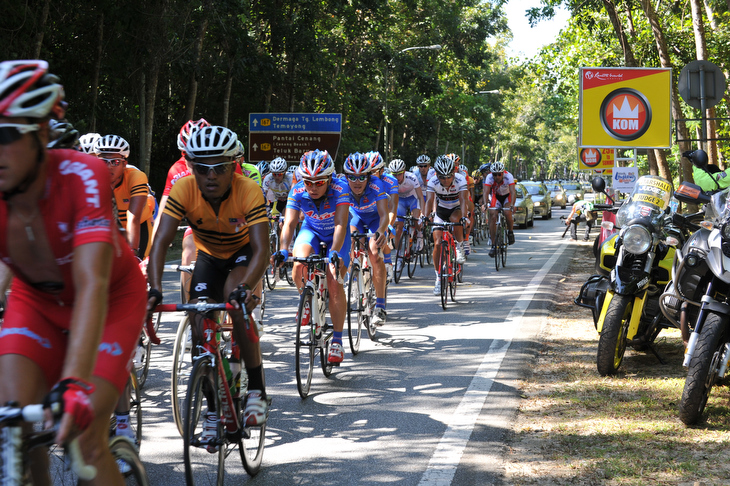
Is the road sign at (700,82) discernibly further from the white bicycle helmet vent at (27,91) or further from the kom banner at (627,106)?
the white bicycle helmet vent at (27,91)

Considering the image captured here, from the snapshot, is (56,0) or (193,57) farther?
(193,57)

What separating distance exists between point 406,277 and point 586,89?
203 inches

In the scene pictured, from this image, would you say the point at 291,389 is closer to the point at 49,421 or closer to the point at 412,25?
the point at 49,421

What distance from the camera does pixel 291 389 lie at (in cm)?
657

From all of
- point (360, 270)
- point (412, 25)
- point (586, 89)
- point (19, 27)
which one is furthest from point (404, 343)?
point (412, 25)

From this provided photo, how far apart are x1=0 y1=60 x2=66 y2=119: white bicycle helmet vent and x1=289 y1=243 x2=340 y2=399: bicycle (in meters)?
3.86

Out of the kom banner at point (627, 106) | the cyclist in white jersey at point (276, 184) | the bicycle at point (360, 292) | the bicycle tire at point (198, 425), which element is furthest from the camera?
the cyclist in white jersey at point (276, 184)

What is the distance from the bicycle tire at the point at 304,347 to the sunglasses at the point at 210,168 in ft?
5.87

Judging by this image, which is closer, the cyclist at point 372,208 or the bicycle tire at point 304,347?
→ the bicycle tire at point 304,347

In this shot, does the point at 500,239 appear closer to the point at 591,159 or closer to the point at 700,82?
the point at 591,159

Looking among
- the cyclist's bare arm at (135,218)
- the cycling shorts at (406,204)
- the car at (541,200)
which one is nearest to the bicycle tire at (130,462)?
the cyclist's bare arm at (135,218)

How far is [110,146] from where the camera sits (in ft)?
21.9

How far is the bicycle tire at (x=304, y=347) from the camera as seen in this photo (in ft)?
20.1

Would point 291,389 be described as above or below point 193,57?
below
